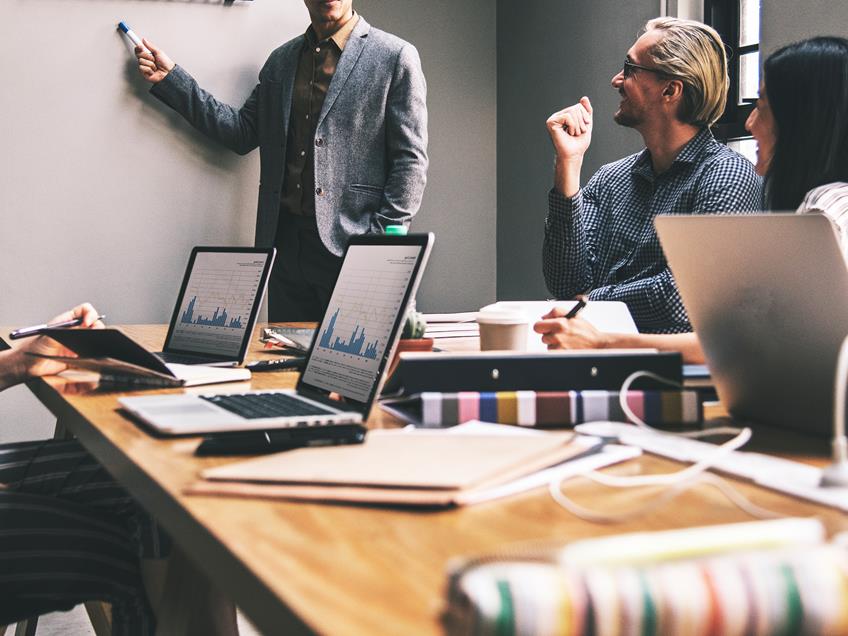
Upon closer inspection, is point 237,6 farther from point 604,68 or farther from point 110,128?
point 604,68

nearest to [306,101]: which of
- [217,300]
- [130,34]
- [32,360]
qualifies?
[130,34]

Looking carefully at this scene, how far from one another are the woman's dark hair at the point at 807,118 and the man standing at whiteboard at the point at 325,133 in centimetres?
141

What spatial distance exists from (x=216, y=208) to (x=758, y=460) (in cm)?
244

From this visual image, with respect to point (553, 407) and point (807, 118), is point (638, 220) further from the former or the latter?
point (553, 407)

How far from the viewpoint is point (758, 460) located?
763mm

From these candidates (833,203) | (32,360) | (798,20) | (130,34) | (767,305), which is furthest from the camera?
(798,20)

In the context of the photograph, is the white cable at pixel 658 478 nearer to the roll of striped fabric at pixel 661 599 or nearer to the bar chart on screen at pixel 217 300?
the roll of striped fabric at pixel 661 599

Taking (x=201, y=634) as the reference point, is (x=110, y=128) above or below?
above

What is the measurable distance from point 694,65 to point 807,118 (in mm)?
860

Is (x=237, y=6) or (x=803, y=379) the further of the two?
(x=237, y=6)

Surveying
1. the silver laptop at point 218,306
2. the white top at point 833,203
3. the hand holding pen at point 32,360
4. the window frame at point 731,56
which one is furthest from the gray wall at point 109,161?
the white top at point 833,203

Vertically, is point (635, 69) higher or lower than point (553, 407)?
higher

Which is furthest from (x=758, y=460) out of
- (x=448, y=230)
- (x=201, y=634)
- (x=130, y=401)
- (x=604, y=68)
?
(x=448, y=230)

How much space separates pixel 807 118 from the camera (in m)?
1.51
